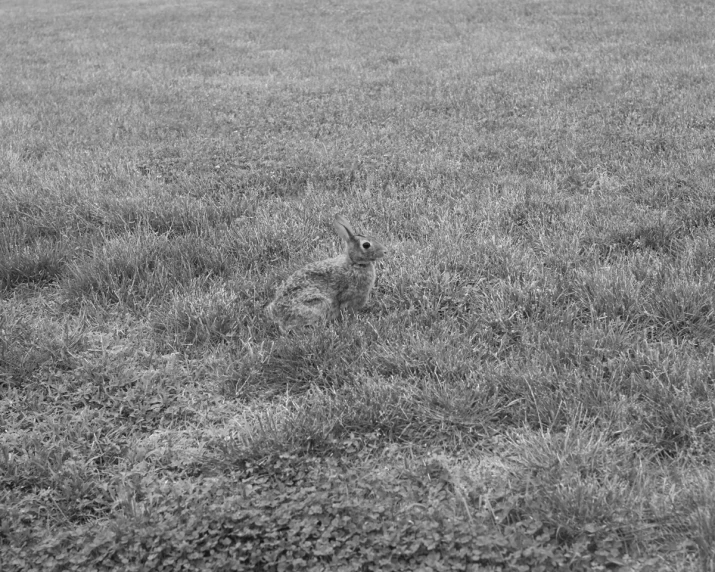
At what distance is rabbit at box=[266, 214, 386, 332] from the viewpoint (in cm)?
566

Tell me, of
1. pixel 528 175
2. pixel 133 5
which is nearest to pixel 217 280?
pixel 528 175

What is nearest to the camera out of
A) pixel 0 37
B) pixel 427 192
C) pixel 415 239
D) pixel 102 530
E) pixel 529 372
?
pixel 102 530

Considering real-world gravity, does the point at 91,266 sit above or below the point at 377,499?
above

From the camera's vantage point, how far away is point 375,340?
5520 millimetres

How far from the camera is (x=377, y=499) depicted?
13.2 ft

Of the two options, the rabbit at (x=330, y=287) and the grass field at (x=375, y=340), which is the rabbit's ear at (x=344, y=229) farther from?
the grass field at (x=375, y=340)

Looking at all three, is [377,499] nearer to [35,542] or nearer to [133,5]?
[35,542]

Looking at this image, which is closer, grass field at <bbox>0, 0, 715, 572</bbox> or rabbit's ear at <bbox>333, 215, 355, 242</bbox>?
grass field at <bbox>0, 0, 715, 572</bbox>

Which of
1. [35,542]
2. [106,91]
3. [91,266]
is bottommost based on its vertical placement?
[35,542]

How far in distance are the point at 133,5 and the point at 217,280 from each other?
29.9 metres

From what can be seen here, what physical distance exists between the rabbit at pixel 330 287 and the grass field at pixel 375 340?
20 centimetres

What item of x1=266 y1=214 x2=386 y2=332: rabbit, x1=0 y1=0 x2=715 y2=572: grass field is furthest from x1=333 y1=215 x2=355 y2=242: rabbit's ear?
x1=0 y1=0 x2=715 y2=572: grass field

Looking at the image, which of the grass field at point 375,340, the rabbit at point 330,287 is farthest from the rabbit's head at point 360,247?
the grass field at point 375,340

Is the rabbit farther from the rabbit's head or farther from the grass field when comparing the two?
the grass field
